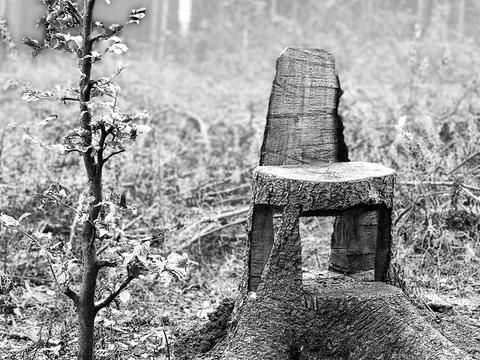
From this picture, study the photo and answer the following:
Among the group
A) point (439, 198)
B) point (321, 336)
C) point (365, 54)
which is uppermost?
point (365, 54)

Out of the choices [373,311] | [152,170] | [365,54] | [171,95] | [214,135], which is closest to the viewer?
[373,311]

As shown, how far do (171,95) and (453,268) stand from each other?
10506mm

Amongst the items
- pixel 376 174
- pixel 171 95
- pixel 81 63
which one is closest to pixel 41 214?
pixel 81 63

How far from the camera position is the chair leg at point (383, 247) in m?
3.70

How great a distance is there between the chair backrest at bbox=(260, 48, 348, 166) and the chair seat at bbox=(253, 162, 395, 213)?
47cm

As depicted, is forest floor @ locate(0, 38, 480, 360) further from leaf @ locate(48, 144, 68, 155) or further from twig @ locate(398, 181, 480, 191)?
leaf @ locate(48, 144, 68, 155)

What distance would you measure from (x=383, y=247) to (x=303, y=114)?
1.01 meters

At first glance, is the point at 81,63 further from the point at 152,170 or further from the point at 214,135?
the point at 214,135

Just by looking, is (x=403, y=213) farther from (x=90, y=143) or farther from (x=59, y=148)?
(x=59, y=148)

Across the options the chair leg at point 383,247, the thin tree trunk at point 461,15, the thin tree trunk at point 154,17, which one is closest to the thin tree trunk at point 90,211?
the chair leg at point 383,247

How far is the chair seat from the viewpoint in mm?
3342

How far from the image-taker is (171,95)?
14.7 meters

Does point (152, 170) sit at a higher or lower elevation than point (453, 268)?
higher

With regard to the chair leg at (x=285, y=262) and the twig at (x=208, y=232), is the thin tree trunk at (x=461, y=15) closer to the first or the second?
the twig at (x=208, y=232)
